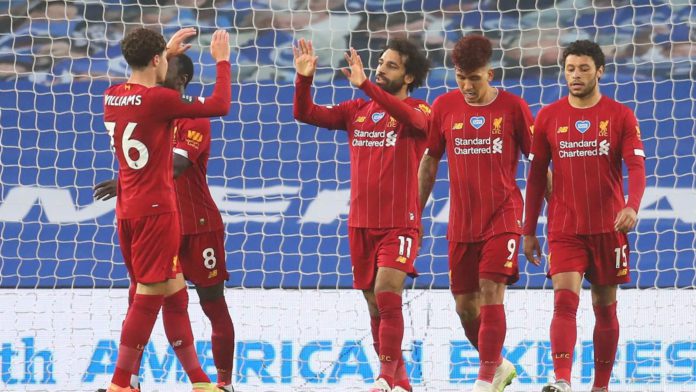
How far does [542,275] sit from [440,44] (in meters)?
1.95

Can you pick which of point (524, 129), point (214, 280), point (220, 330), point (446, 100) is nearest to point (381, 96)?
point (446, 100)

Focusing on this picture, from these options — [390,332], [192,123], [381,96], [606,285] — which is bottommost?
[390,332]

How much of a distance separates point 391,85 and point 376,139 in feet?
1.00

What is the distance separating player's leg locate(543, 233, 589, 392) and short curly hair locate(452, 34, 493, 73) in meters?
0.95

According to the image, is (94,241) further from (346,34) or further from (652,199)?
(652,199)

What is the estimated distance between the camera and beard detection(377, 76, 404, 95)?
6234mm

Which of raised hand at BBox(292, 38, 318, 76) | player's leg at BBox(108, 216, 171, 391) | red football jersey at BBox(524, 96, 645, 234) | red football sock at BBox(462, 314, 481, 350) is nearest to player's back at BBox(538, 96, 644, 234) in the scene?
red football jersey at BBox(524, 96, 645, 234)

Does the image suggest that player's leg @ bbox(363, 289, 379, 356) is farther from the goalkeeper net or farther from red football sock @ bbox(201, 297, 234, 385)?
the goalkeeper net

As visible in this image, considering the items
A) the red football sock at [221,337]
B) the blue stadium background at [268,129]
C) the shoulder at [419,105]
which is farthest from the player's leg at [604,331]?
the blue stadium background at [268,129]

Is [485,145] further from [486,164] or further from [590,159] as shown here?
[590,159]

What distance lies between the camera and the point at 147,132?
18.1ft

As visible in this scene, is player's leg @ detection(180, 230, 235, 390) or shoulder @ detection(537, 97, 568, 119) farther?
player's leg @ detection(180, 230, 235, 390)

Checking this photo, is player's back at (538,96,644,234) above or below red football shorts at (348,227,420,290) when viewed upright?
above

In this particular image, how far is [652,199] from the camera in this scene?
29.2 feet
